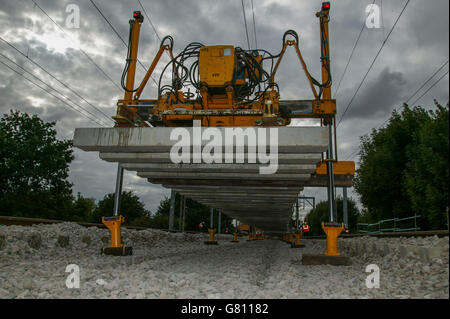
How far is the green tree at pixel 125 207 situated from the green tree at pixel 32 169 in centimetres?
1752

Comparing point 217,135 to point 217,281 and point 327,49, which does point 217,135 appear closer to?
point 217,281

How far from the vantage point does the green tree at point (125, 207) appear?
180 feet

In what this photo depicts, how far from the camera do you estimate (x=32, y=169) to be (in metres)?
32.9

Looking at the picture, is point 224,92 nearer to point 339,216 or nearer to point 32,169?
point 32,169

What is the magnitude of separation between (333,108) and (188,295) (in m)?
5.38

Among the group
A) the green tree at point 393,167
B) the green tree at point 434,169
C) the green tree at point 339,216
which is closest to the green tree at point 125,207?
the green tree at point 339,216

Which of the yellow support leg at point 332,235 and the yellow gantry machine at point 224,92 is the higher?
the yellow gantry machine at point 224,92

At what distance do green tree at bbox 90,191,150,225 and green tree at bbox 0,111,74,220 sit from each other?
17517 millimetres

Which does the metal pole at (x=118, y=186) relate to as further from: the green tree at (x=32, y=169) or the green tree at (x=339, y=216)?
the green tree at (x=339, y=216)

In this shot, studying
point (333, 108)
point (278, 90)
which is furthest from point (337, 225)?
point (278, 90)

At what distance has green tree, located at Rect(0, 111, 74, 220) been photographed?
103 ft

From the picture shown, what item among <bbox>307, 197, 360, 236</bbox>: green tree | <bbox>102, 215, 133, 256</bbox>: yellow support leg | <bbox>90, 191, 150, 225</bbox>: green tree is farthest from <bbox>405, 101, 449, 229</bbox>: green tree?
<bbox>90, 191, 150, 225</bbox>: green tree

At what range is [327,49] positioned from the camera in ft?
23.3

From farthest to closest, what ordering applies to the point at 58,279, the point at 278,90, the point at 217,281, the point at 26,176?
the point at 26,176
the point at 278,90
the point at 217,281
the point at 58,279
